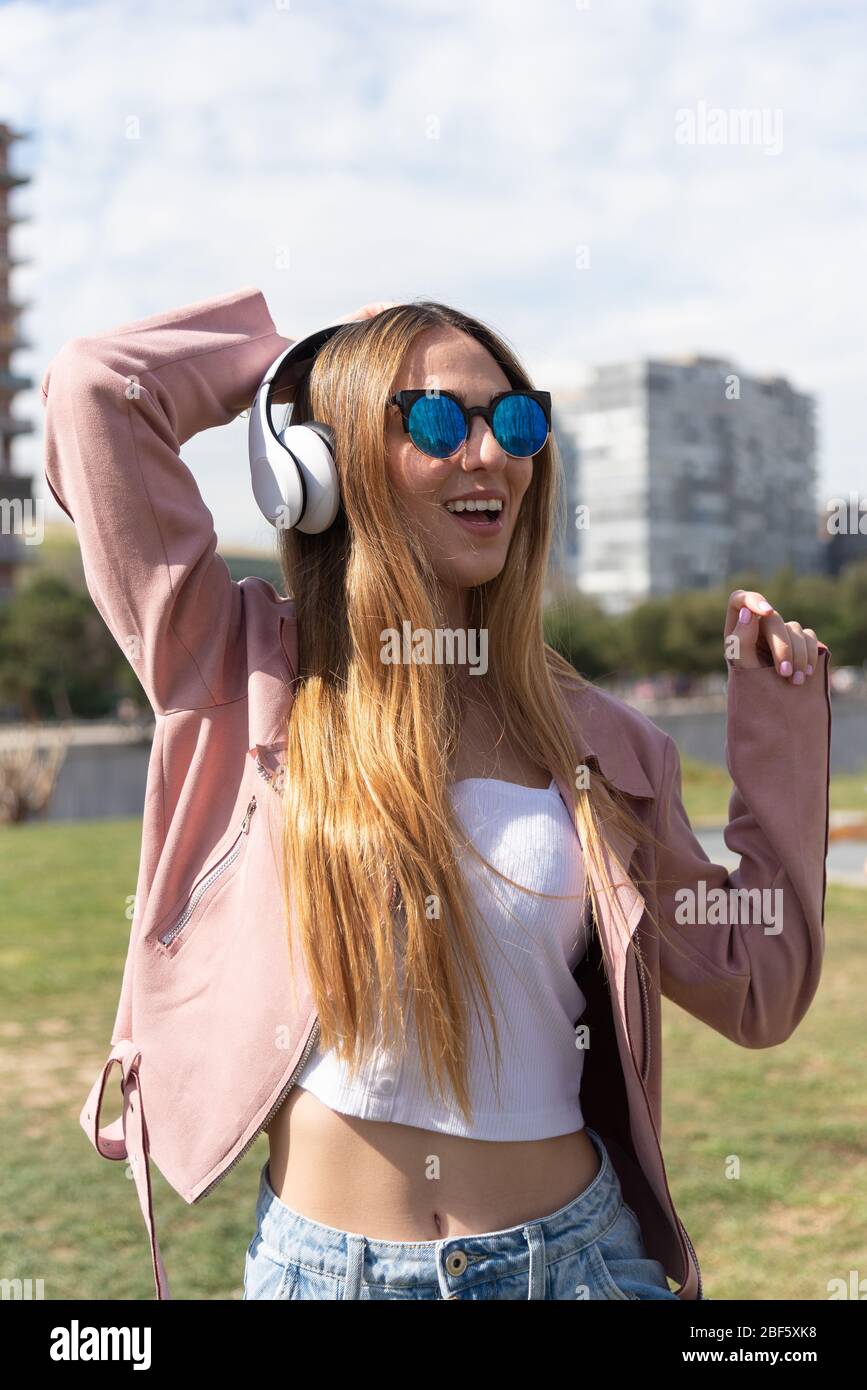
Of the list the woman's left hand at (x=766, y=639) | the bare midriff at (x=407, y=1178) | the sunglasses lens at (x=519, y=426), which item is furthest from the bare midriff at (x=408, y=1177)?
the sunglasses lens at (x=519, y=426)

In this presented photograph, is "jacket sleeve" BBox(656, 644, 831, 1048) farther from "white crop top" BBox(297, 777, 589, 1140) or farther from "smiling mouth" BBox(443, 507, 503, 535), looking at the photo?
"smiling mouth" BBox(443, 507, 503, 535)

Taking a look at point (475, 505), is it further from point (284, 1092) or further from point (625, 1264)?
point (625, 1264)

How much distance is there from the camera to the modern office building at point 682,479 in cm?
10012

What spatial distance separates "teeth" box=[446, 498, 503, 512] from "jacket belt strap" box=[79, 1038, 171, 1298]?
0.87 m

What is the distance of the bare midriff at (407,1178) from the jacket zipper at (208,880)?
267 mm

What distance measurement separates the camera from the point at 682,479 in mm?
102125

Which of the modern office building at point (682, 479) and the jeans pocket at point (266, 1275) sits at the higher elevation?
the modern office building at point (682, 479)

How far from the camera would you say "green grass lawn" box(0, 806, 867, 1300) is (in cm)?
432

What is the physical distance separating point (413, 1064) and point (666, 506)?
4030 inches

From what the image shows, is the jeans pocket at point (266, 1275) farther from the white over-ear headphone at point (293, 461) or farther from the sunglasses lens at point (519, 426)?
the sunglasses lens at point (519, 426)

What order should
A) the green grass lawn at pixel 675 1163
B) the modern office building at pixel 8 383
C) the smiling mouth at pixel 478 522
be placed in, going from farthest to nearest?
the modern office building at pixel 8 383
the green grass lawn at pixel 675 1163
the smiling mouth at pixel 478 522

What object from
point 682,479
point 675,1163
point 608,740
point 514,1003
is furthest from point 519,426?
point 682,479

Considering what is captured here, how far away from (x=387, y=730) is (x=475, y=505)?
350mm

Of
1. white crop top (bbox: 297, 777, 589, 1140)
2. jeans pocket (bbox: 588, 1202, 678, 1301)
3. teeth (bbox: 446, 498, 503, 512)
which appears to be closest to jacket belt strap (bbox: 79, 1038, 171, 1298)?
white crop top (bbox: 297, 777, 589, 1140)
